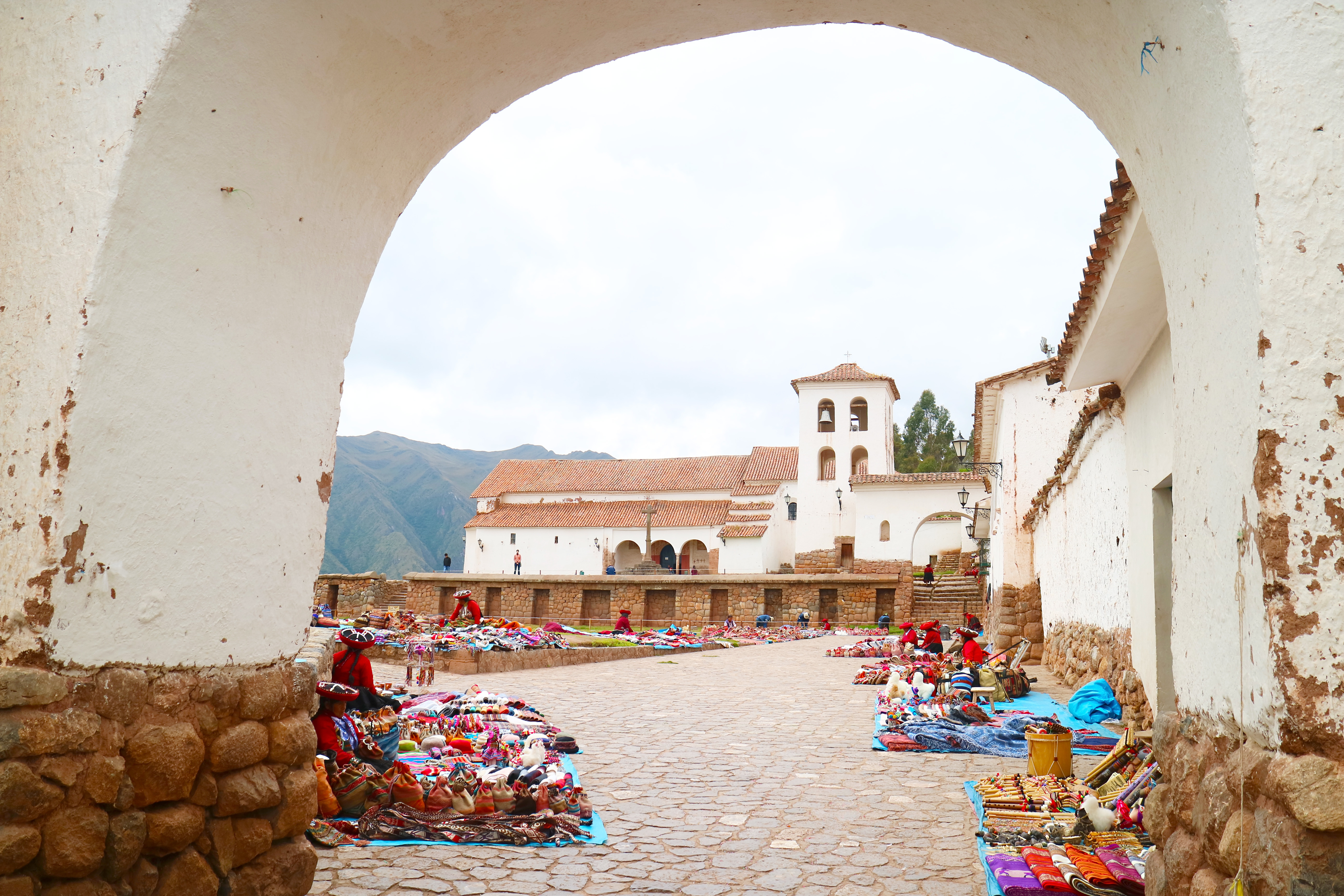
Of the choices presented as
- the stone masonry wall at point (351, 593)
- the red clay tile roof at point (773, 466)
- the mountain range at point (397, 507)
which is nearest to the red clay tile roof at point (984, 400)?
the red clay tile roof at point (773, 466)

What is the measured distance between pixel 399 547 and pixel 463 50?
409ft

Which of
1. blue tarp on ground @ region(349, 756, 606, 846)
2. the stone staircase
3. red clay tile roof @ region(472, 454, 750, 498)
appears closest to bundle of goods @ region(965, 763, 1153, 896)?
blue tarp on ground @ region(349, 756, 606, 846)

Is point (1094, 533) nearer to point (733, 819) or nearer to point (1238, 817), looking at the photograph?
point (733, 819)

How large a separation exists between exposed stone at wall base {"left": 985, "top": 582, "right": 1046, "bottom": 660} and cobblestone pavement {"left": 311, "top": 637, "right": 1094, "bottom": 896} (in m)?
7.37

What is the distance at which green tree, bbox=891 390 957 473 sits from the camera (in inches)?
2032

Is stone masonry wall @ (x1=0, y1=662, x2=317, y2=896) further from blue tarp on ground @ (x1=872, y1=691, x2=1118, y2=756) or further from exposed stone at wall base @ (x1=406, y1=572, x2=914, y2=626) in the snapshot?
exposed stone at wall base @ (x1=406, y1=572, x2=914, y2=626)

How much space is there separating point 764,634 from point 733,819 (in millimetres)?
20447

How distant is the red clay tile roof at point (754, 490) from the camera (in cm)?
4075

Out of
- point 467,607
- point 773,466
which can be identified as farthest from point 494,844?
point 773,466

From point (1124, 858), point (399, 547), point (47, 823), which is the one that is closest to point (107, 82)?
point (47, 823)

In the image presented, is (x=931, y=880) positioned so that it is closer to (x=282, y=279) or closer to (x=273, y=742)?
(x=273, y=742)

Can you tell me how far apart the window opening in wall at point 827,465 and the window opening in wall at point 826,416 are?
98 centimetres

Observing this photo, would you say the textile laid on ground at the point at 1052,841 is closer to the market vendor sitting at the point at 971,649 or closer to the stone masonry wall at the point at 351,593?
the market vendor sitting at the point at 971,649

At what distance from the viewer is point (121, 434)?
2.78 meters
